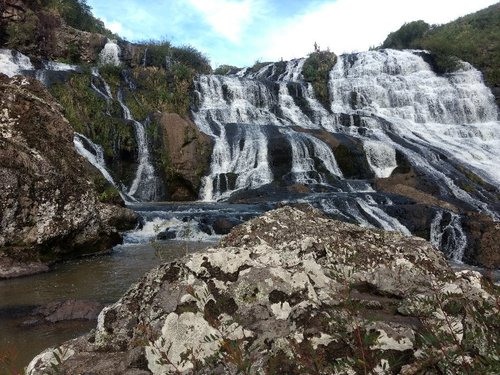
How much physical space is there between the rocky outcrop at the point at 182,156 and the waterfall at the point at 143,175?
2.36ft

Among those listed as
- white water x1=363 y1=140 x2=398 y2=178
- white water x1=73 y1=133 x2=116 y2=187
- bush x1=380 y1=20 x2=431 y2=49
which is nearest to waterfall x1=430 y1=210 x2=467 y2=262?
white water x1=363 y1=140 x2=398 y2=178

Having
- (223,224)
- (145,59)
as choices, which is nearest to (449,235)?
(223,224)

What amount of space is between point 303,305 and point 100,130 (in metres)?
22.0

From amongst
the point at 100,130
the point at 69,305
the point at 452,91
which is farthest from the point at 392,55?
the point at 69,305

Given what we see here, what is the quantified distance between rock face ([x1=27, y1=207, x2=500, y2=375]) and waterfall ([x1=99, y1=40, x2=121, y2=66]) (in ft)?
115

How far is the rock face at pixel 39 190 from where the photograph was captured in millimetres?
9312

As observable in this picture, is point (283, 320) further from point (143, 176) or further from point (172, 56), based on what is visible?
point (172, 56)

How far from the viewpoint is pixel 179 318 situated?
2.44 metres

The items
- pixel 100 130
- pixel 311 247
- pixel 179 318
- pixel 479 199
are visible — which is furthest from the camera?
pixel 100 130

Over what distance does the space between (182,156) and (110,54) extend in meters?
17.1

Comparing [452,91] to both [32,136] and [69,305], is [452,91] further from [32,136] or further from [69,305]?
[69,305]

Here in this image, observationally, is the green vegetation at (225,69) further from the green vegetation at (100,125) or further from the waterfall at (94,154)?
the waterfall at (94,154)

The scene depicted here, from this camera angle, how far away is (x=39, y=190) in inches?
386

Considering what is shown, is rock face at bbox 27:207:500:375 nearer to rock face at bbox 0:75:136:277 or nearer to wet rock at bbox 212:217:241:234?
rock face at bbox 0:75:136:277
